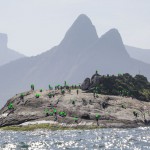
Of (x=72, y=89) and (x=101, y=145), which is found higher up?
(x=72, y=89)

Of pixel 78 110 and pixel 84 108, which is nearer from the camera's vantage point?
pixel 78 110

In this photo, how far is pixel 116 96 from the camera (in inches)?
5492

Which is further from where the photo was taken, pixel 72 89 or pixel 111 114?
pixel 72 89

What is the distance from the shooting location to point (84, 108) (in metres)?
124

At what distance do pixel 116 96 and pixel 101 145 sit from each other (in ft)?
267

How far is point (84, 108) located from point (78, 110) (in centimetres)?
257

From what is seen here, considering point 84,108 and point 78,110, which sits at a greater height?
point 84,108

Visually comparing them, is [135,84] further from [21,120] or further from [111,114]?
[21,120]

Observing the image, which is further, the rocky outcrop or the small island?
the rocky outcrop

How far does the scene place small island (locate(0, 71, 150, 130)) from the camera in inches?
4424

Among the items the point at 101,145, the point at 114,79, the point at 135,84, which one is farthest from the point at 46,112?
the point at 101,145

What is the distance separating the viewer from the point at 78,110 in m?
123

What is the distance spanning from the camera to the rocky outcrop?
380ft

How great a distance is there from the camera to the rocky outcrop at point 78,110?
115812mm
